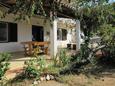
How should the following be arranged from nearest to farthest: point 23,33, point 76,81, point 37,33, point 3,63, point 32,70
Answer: point 3,63, point 32,70, point 76,81, point 23,33, point 37,33

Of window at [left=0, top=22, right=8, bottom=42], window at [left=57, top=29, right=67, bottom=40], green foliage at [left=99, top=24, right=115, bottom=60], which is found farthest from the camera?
window at [left=57, top=29, right=67, bottom=40]

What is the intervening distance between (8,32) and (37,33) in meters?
5.03

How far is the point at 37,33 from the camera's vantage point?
78.2 feet

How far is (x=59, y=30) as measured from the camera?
94.5 ft

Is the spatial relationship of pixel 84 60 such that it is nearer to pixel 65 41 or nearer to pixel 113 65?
pixel 113 65

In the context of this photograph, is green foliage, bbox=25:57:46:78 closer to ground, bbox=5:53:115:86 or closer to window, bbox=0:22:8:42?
ground, bbox=5:53:115:86

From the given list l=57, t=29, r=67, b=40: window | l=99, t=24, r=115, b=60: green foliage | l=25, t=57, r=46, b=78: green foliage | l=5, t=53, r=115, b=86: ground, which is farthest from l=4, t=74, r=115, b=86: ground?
l=57, t=29, r=67, b=40: window

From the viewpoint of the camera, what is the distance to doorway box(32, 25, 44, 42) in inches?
904

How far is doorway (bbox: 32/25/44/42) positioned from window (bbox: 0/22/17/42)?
3123mm

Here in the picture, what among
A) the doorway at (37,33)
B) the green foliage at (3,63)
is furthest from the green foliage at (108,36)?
the doorway at (37,33)

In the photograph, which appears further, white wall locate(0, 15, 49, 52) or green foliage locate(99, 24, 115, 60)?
white wall locate(0, 15, 49, 52)

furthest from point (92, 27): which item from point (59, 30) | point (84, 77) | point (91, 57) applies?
point (59, 30)

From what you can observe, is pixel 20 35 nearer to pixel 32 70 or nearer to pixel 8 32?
pixel 8 32

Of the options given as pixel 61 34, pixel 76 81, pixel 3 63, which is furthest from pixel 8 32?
pixel 61 34
